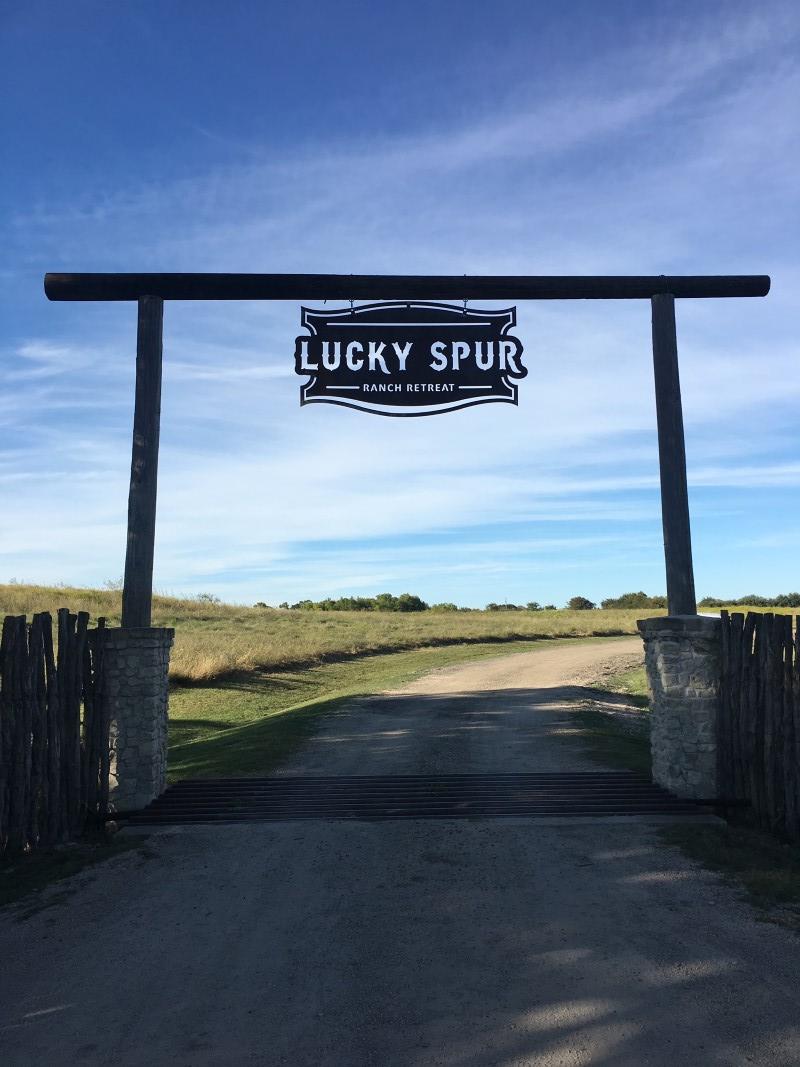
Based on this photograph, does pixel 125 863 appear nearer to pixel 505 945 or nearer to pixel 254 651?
pixel 505 945

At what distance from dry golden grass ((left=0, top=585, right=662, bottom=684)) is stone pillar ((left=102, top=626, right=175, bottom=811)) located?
15.8 metres

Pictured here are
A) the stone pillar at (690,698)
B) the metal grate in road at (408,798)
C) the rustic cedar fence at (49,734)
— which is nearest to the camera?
the rustic cedar fence at (49,734)

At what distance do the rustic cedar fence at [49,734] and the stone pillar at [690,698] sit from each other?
691cm

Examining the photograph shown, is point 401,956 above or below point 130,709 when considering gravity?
below

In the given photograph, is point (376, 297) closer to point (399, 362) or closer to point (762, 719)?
point (399, 362)

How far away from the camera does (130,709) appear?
34.4 feet

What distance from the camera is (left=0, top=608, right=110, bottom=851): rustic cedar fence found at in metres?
9.25

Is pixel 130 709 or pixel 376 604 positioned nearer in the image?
pixel 130 709

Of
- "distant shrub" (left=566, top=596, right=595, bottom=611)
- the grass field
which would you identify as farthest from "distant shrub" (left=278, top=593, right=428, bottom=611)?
the grass field

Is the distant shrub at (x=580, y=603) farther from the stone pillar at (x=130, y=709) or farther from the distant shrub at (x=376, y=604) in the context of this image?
the stone pillar at (x=130, y=709)

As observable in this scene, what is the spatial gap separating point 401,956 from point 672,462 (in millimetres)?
7485

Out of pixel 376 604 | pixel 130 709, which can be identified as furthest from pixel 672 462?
pixel 376 604

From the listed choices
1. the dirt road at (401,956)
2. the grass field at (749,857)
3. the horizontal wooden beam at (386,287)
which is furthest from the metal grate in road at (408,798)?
the horizontal wooden beam at (386,287)

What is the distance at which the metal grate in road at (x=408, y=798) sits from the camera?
33.3 ft
